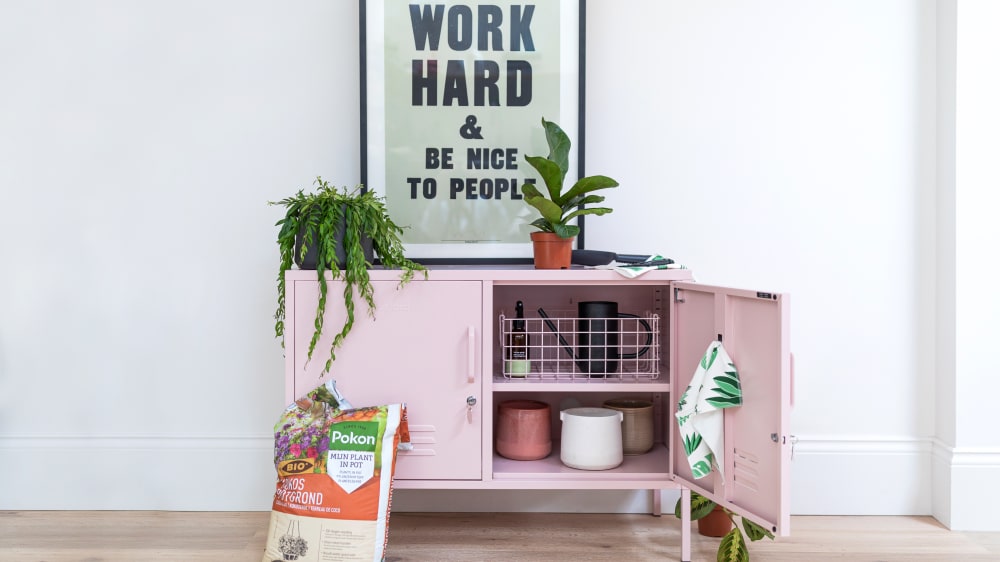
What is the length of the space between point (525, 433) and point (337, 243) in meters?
0.78

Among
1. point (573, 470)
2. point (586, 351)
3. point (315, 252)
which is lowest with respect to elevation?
point (573, 470)

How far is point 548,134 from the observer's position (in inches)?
80.9

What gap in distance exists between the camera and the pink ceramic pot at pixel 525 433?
6.75ft

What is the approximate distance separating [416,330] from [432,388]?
17cm

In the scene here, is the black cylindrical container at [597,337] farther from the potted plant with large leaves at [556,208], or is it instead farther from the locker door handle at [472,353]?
the locker door handle at [472,353]
